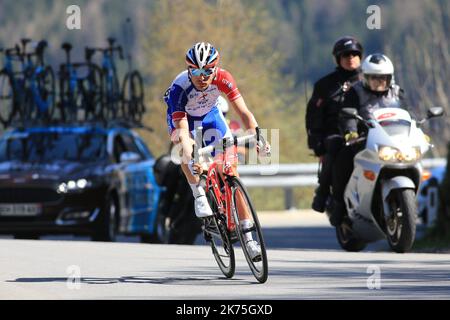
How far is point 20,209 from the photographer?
21109 mm

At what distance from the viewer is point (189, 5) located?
48969 mm

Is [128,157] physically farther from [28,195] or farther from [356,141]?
[356,141]

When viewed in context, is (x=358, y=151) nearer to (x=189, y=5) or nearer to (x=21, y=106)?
(x=21, y=106)

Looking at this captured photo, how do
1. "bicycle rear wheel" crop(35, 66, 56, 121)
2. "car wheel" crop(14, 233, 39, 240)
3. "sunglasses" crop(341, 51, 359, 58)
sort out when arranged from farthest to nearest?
"bicycle rear wheel" crop(35, 66, 56, 121) → "car wheel" crop(14, 233, 39, 240) → "sunglasses" crop(341, 51, 359, 58)

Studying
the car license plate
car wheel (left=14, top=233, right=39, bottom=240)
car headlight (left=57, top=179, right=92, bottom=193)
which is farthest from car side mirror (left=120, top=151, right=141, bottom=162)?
car wheel (left=14, top=233, right=39, bottom=240)

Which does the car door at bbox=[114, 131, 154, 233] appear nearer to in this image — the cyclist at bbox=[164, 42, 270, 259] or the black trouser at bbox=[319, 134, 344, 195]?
the black trouser at bbox=[319, 134, 344, 195]

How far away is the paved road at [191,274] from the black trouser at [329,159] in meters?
1.02

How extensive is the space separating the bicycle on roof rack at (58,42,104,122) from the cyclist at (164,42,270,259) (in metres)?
11.8

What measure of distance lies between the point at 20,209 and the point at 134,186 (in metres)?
1.80

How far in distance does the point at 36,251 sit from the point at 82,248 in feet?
2.16

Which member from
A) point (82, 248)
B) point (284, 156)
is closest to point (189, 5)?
point (284, 156)

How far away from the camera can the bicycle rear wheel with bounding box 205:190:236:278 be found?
1332 cm

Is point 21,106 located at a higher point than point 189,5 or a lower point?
lower
